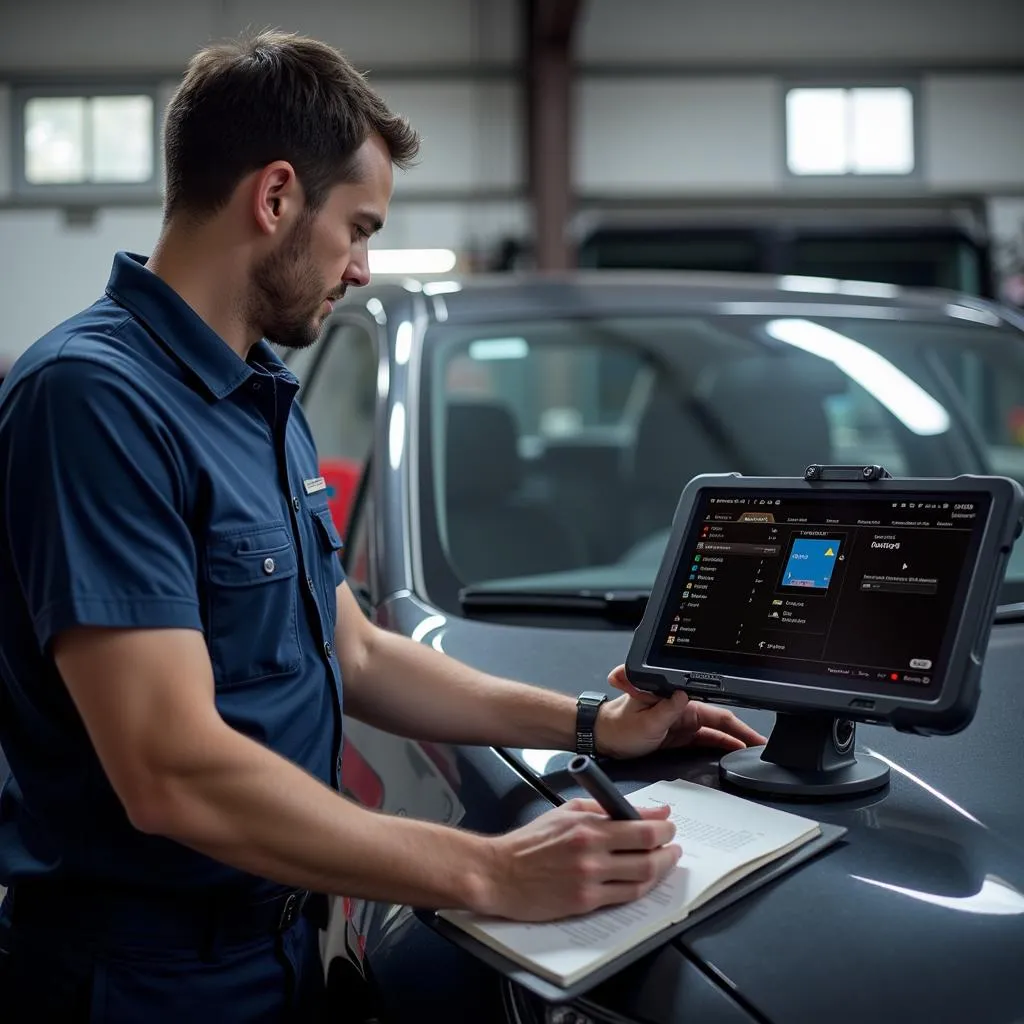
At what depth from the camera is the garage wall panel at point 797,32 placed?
9656 millimetres

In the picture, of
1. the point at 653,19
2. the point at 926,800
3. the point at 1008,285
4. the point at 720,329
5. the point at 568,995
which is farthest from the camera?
the point at 653,19

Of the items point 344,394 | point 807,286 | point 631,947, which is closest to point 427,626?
point 631,947

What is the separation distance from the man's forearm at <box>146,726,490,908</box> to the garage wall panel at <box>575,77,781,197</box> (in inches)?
351

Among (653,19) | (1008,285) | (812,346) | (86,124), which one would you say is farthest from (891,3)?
(812,346)

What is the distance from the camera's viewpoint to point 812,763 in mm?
1273

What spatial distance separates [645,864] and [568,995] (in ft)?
0.53

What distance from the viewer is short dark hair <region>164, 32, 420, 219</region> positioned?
1284mm

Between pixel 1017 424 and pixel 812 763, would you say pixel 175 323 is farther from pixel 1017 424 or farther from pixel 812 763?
pixel 1017 424

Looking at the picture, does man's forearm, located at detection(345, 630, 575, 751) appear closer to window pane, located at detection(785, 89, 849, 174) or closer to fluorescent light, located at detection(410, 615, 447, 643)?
fluorescent light, located at detection(410, 615, 447, 643)

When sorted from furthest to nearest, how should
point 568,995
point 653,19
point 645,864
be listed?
point 653,19 < point 645,864 < point 568,995

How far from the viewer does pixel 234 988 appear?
127 centimetres

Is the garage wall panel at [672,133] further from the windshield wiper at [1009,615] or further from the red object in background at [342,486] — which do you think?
the windshield wiper at [1009,615]

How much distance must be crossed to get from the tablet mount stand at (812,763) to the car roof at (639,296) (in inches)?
41.9

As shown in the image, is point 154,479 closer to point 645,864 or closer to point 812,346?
point 645,864
